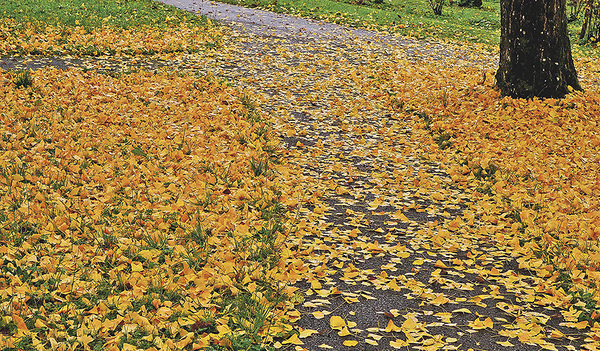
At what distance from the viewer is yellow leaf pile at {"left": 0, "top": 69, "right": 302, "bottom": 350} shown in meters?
3.19

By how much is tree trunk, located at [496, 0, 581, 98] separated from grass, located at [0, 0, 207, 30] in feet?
31.0

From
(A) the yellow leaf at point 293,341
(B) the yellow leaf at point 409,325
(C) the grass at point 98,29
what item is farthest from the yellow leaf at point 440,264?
(C) the grass at point 98,29

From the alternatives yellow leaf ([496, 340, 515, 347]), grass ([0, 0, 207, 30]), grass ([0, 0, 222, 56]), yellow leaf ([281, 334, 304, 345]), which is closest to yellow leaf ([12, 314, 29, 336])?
yellow leaf ([281, 334, 304, 345])

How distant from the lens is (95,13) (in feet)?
47.6

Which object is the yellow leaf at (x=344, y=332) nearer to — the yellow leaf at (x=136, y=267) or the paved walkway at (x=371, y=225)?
the paved walkway at (x=371, y=225)

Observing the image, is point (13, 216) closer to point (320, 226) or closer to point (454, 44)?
point (320, 226)

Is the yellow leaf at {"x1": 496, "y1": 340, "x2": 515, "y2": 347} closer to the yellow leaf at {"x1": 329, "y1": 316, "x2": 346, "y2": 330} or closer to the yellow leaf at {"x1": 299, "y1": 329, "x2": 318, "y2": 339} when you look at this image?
the yellow leaf at {"x1": 329, "y1": 316, "x2": 346, "y2": 330}

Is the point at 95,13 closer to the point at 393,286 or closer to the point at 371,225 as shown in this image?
the point at 371,225

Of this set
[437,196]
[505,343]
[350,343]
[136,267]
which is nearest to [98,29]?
[437,196]

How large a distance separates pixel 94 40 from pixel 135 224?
27.9 feet

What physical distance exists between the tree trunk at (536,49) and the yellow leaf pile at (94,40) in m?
7.05

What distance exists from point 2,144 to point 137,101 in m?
2.42

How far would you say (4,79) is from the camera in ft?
26.6

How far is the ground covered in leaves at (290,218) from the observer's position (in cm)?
331
